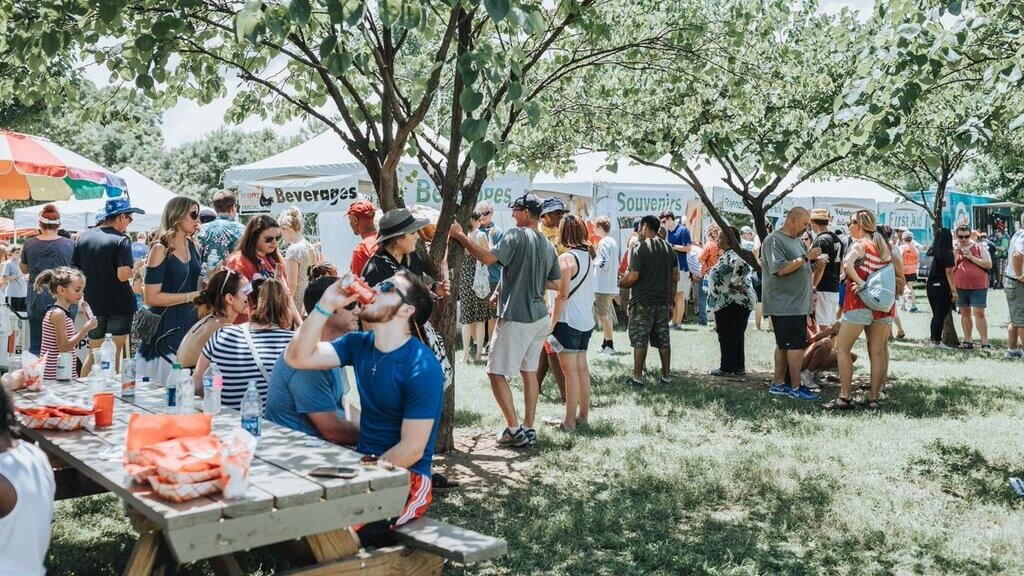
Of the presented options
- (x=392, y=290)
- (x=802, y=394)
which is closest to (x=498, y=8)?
(x=392, y=290)

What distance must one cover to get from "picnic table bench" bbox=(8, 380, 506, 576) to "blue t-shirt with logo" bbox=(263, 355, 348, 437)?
6.9 inches

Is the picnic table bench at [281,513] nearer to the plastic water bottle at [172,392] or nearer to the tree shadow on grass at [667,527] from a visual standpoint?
the plastic water bottle at [172,392]

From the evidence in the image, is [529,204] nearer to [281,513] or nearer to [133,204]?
[281,513]

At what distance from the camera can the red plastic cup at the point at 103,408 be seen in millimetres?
3635

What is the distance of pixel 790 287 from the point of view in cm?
846

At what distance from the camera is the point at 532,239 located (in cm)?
655

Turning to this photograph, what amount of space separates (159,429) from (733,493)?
363cm

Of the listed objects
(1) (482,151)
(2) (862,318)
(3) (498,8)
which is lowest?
(2) (862,318)

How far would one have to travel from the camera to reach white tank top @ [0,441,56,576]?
276 centimetres

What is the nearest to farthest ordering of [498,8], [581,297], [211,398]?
[498,8]
[211,398]
[581,297]

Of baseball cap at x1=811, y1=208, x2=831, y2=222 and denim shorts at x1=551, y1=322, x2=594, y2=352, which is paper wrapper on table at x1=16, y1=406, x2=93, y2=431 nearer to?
denim shorts at x1=551, y1=322, x2=594, y2=352

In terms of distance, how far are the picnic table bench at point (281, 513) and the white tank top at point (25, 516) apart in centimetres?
17

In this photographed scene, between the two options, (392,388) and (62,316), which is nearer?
(392,388)

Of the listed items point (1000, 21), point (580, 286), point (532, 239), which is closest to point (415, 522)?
point (532, 239)
